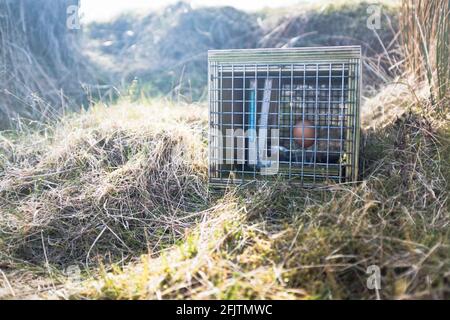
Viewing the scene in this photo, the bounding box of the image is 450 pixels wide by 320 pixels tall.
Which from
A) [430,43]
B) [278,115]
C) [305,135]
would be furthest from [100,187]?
[430,43]

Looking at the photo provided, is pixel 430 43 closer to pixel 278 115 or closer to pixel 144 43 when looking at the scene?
pixel 278 115

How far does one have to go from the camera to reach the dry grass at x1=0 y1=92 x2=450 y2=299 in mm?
1715

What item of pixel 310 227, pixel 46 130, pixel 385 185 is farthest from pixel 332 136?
pixel 46 130

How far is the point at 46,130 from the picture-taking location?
10.8ft

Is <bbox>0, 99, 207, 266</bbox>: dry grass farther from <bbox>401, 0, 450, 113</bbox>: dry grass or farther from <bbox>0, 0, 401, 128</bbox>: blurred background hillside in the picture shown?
<bbox>401, 0, 450, 113</bbox>: dry grass

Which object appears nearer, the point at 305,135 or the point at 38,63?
the point at 305,135

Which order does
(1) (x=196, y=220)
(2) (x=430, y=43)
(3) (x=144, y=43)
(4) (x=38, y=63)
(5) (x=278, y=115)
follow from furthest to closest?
(3) (x=144, y=43), (4) (x=38, y=63), (2) (x=430, y=43), (5) (x=278, y=115), (1) (x=196, y=220)

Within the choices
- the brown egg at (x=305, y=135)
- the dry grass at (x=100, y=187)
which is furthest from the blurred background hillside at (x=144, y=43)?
the brown egg at (x=305, y=135)

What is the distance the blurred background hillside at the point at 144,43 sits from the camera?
393 centimetres

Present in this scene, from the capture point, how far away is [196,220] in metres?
2.34

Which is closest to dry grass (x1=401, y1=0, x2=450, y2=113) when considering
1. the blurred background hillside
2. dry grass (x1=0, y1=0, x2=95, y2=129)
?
the blurred background hillside

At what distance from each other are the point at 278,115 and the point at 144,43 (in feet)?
13.2
